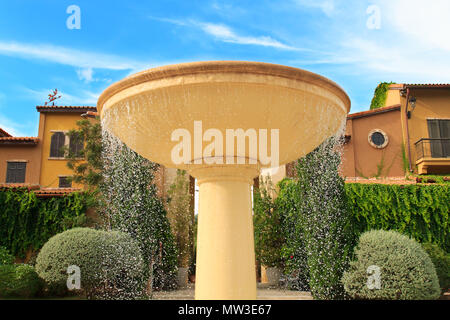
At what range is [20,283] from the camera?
7.67m

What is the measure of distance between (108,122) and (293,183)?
7.62m

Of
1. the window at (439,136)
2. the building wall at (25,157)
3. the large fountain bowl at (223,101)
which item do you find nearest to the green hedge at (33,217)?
the large fountain bowl at (223,101)

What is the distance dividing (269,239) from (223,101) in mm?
8574

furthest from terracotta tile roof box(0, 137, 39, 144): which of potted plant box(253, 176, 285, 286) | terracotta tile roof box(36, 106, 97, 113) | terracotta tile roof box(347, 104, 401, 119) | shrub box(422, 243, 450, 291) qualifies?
shrub box(422, 243, 450, 291)

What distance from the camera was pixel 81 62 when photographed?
688cm

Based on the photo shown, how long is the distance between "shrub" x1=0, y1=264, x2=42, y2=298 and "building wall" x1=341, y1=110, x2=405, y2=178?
14.0m

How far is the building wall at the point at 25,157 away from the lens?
21.1 meters

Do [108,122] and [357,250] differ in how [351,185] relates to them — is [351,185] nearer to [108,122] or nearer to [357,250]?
[357,250]

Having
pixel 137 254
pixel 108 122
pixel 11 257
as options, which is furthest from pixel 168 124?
pixel 11 257

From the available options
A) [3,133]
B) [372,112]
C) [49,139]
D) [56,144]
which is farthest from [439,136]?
[3,133]

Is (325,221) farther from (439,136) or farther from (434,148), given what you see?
(439,136)

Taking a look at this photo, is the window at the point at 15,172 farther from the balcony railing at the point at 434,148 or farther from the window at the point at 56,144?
the balcony railing at the point at 434,148

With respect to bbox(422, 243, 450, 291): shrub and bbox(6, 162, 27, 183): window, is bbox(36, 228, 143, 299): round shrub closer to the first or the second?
bbox(422, 243, 450, 291): shrub
